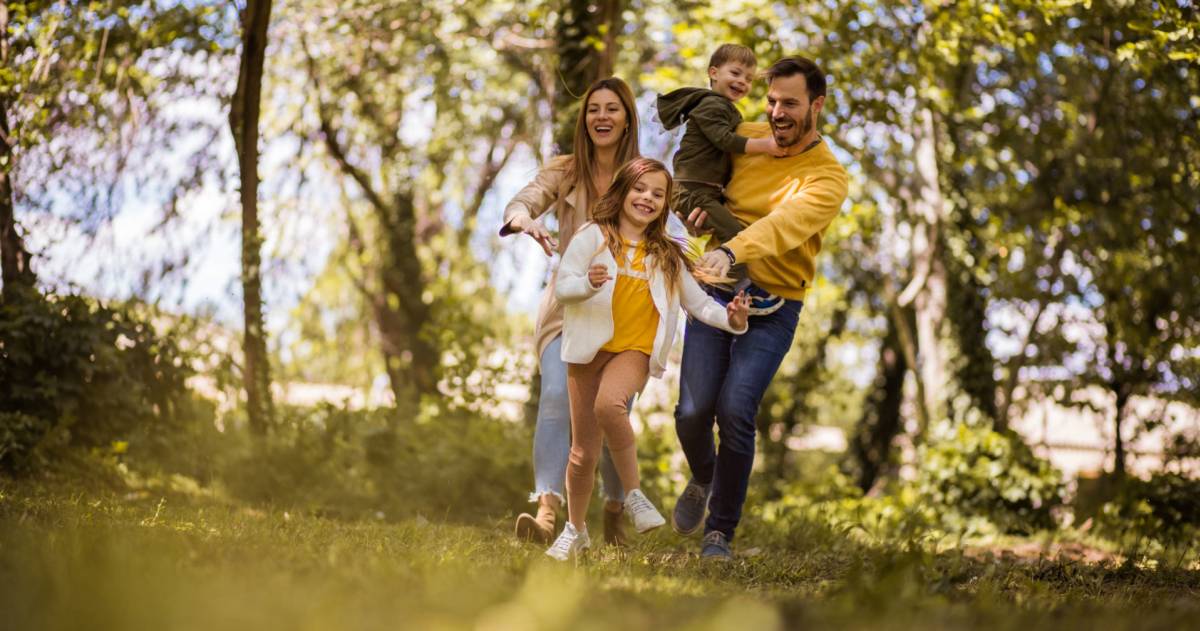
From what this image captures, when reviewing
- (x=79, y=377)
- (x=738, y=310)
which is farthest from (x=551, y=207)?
(x=79, y=377)

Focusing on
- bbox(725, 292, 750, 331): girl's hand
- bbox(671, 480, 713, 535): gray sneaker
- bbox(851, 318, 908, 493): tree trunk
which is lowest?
bbox(851, 318, 908, 493): tree trunk

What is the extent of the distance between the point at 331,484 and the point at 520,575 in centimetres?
367

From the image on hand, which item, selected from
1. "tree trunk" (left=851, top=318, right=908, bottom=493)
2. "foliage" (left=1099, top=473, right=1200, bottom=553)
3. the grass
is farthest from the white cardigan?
"tree trunk" (left=851, top=318, right=908, bottom=493)

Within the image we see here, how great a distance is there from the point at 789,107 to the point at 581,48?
3.59 m

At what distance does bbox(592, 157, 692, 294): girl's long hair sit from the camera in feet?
14.6

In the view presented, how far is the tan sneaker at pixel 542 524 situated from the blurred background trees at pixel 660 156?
178 centimetres

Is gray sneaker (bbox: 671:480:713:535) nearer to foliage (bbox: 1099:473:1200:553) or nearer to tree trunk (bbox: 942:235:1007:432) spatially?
foliage (bbox: 1099:473:1200:553)

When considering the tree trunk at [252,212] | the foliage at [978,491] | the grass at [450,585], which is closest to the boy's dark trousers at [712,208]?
the grass at [450,585]

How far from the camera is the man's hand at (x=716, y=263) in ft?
14.4

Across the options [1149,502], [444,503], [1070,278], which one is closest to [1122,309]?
[1070,278]

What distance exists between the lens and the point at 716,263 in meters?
4.41

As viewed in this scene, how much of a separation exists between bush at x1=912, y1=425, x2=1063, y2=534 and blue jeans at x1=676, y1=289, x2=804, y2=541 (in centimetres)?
462

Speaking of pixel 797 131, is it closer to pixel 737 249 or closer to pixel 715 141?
pixel 715 141

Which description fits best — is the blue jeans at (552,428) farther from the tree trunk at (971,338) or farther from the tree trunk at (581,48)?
the tree trunk at (971,338)
